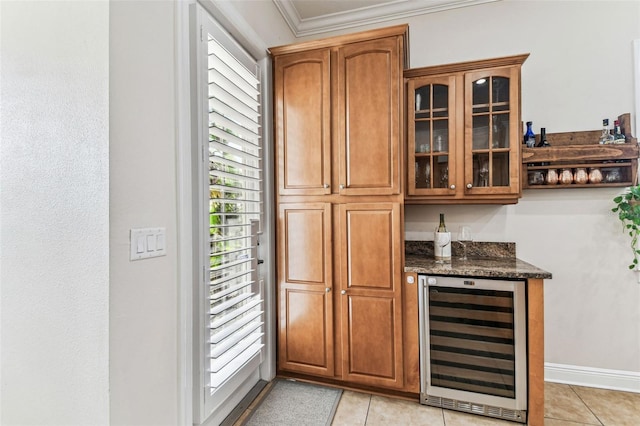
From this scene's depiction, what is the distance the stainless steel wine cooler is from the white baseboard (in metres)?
0.74

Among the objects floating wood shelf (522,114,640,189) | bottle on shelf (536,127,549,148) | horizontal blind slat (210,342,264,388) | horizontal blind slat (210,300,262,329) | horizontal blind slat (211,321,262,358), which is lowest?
horizontal blind slat (210,342,264,388)

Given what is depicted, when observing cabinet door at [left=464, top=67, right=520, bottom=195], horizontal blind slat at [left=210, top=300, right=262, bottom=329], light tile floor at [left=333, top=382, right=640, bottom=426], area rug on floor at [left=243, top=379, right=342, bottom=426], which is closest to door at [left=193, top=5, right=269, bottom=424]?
horizontal blind slat at [left=210, top=300, right=262, bottom=329]

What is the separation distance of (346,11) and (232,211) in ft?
6.75

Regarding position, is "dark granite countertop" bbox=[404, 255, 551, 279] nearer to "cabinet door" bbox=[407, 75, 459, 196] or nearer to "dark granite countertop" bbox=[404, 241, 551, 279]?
A: "dark granite countertop" bbox=[404, 241, 551, 279]

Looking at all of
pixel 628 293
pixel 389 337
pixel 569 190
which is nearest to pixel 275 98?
pixel 389 337

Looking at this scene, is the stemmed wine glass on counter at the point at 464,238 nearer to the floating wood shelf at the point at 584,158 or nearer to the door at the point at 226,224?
the floating wood shelf at the point at 584,158

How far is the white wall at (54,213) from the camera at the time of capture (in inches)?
43.9

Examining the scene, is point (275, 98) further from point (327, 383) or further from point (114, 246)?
point (327, 383)

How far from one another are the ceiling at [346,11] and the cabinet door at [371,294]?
1.73 metres

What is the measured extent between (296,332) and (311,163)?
3.99 feet

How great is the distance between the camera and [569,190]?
2271 millimetres

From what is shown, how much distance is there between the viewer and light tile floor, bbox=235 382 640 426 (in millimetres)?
1835

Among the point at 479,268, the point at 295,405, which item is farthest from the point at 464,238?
the point at 295,405

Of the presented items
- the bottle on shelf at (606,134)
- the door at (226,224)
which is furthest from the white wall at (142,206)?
the bottle on shelf at (606,134)
